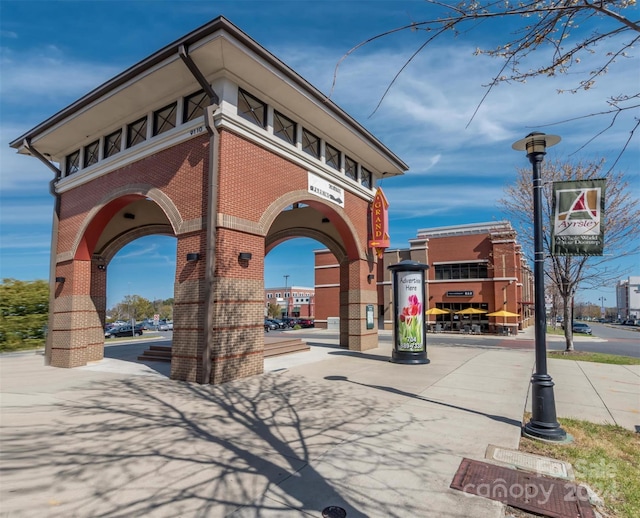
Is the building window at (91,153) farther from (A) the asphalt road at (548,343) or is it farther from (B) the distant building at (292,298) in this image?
(B) the distant building at (292,298)

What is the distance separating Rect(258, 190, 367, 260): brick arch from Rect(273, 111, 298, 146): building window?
1.80 metres

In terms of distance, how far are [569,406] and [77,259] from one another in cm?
1519

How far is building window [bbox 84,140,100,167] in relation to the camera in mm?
13698

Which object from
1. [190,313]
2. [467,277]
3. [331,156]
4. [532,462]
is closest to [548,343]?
[467,277]

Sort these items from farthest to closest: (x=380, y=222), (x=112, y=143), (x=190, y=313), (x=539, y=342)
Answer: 1. (x=380, y=222)
2. (x=112, y=143)
3. (x=190, y=313)
4. (x=539, y=342)

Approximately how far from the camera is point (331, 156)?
1494cm

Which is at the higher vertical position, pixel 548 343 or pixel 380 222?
pixel 380 222

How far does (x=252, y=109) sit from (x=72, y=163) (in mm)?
8724

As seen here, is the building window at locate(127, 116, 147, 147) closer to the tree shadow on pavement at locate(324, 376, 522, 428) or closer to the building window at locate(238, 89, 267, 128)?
the building window at locate(238, 89, 267, 128)

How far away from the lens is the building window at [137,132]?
12055 mm

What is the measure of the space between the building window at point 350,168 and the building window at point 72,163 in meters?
10.6

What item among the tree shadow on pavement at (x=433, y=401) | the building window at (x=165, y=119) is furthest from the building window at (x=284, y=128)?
the tree shadow on pavement at (x=433, y=401)

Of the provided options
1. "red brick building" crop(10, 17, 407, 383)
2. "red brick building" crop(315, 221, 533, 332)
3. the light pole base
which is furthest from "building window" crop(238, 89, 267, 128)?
"red brick building" crop(315, 221, 533, 332)

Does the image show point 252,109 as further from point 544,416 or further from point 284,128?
point 544,416
